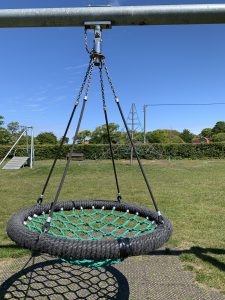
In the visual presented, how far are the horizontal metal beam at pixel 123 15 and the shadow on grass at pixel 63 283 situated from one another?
8.33ft

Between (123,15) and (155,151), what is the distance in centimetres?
2147

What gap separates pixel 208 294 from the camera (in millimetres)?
2963

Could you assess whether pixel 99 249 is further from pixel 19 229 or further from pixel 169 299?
pixel 169 299

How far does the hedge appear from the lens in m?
23.8

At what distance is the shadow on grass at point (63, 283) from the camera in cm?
295

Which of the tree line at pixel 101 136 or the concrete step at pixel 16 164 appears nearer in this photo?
the concrete step at pixel 16 164

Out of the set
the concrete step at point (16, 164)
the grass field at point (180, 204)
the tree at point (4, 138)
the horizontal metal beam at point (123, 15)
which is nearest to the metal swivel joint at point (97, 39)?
the horizontal metal beam at point (123, 15)

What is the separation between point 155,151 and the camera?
937 inches

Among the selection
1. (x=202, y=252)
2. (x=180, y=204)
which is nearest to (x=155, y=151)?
(x=180, y=204)

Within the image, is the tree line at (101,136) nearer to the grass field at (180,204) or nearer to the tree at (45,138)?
the tree at (45,138)

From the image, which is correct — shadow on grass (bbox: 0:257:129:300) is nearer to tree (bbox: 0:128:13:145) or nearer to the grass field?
the grass field

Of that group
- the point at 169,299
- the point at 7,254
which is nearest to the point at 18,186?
the point at 7,254

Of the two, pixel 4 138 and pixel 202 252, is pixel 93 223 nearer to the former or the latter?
pixel 202 252

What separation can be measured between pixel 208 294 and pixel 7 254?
2.46m
